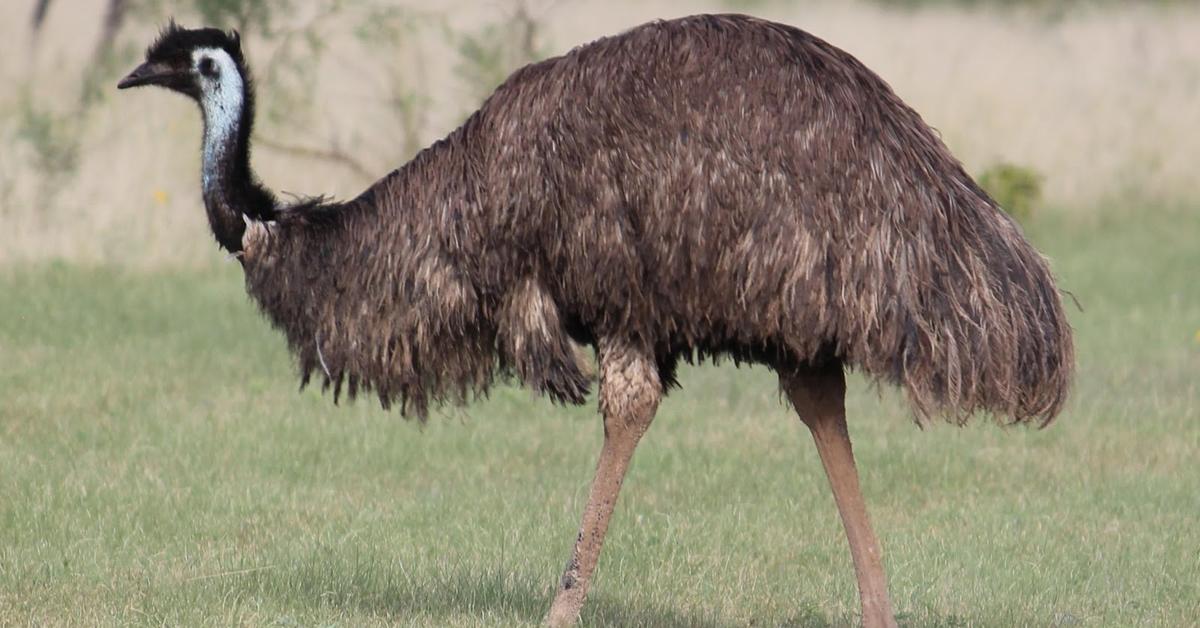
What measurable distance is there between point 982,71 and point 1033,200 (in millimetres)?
4141

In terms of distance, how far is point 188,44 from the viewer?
702 centimetres

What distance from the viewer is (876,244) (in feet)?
19.7

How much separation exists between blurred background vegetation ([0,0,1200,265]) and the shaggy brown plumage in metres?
8.53

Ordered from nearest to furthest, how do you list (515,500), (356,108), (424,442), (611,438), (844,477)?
(611,438) → (844,477) → (515,500) → (424,442) → (356,108)

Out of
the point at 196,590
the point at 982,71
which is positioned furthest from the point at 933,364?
the point at 982,71

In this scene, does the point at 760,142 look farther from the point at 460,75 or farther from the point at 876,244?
the point at 460,75

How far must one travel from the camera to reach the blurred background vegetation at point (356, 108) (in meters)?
15.5

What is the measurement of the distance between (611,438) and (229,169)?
155 cm

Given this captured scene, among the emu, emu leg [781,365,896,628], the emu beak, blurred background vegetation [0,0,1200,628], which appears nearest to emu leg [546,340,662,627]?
the emu

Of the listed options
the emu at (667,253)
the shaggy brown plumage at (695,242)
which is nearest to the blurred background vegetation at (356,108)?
the emu at (667,253)

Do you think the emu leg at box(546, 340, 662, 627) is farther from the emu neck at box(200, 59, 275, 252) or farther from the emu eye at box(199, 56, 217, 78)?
the emu eye at box(199, 56, 217, 78)

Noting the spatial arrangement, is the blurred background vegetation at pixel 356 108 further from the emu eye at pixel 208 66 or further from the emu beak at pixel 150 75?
the emu eye at pixel 208 66

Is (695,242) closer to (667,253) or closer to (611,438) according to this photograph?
(667,253)

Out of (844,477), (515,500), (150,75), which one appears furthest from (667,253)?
(515,500)
